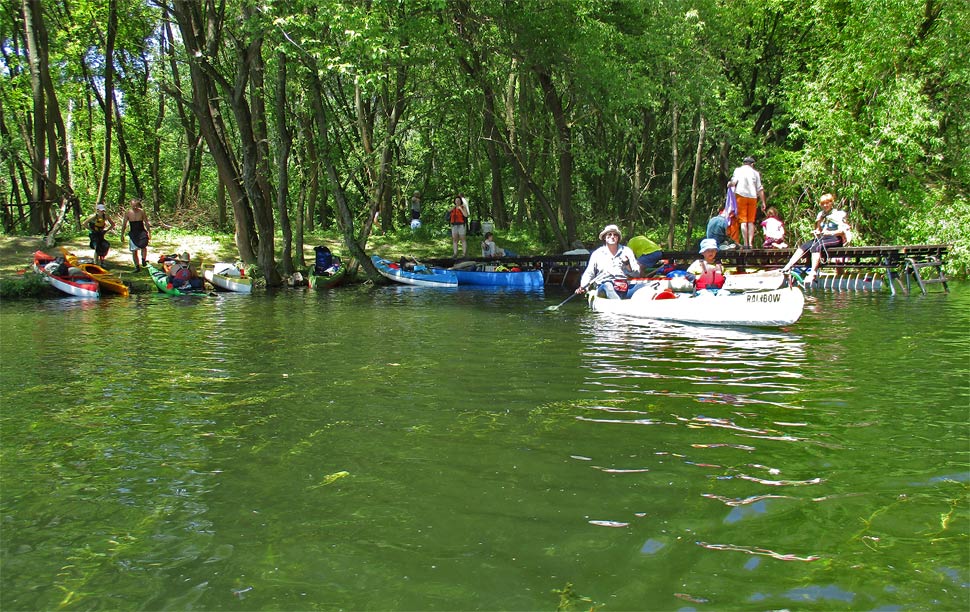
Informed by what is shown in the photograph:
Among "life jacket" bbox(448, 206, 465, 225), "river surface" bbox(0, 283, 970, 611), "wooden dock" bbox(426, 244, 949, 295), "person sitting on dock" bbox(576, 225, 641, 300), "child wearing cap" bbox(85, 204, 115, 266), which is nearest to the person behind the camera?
"river surface" bbox(0, 283, 970, 611)

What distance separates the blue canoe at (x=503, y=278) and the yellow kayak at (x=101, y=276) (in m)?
9.61

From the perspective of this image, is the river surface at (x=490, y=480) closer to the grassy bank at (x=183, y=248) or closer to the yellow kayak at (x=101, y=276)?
the yellow kayak at (x=101, y=276)

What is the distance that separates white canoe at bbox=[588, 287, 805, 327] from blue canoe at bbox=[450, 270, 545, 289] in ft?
30.7

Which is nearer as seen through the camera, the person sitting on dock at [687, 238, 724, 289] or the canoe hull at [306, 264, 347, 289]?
the person sitting on dock at [687, 238, 724, 289]

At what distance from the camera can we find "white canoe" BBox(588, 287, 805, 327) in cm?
1154

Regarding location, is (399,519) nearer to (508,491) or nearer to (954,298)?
(508,491)

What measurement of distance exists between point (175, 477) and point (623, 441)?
310 centimetres

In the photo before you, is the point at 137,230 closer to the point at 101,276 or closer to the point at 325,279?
the point at 101,276

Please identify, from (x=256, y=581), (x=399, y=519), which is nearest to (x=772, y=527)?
(x=399, y=519)

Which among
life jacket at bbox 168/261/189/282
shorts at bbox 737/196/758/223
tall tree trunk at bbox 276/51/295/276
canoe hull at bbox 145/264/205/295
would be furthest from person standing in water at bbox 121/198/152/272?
shorts at bbox 737/196/758/223

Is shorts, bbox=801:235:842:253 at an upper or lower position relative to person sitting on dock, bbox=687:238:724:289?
upper

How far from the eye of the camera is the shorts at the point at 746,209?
18.5 meters

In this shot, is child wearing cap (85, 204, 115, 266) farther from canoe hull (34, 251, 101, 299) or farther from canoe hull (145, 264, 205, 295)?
canoe hull (34, 251, 101, 299)

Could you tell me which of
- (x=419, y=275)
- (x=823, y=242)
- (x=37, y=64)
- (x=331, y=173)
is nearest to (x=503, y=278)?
(x=419, y=275)
